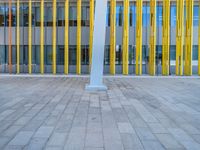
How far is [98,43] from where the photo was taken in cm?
1426

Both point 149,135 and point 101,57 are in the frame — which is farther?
point 101,57

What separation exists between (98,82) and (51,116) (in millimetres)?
6433

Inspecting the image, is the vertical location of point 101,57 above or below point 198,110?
above

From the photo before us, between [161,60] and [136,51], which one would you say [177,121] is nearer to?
[136,51]

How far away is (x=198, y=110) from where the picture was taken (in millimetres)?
9281

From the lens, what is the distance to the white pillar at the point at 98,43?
14109 mm

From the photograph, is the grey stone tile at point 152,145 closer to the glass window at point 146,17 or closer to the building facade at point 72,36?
the building facade at point 72,36

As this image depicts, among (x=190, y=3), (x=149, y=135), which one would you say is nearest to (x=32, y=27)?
(x=190, y=3)

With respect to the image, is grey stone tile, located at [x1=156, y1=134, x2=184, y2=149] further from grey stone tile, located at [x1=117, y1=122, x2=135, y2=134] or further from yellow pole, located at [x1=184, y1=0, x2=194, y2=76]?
yellow pole, located at [x1=184, y1=0, x2=194, y2=76]

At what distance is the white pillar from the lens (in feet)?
46.3

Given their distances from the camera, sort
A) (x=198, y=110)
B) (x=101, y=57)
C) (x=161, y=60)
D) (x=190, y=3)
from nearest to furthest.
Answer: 1. (x=198, y=110)
2. (x=101, y=57)
3. (x=190, y=3)
4. (x=161, y=60)

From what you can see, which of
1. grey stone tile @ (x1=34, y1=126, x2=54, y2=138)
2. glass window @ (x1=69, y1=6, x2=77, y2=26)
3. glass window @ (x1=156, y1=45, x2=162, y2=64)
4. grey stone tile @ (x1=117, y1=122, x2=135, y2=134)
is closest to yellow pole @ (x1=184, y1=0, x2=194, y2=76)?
glass window @ (x1=156, y1=45, x2=162, y2=64)

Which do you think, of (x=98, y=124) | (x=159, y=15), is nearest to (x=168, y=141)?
(x=98, y=124)

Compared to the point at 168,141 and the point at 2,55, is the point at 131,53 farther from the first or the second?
the point at 168,141
